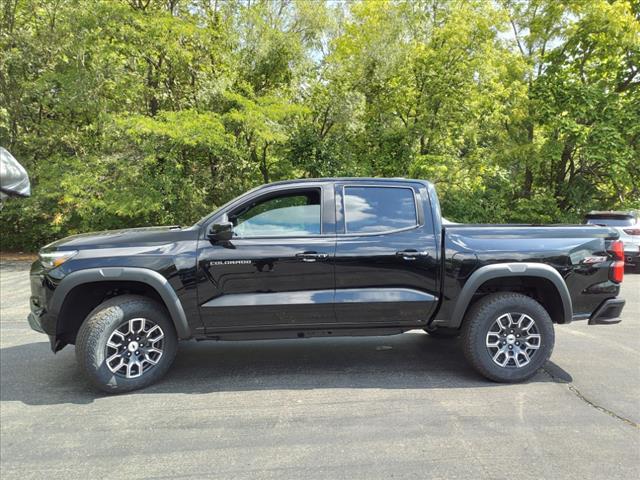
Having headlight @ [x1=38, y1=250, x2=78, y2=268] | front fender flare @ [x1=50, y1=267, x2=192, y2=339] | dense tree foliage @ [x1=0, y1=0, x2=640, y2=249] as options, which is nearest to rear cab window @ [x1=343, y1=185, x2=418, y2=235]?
front fender flare @ [x1=50, y1=267, x2=192, y2=339]

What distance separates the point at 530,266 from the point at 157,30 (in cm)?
1169

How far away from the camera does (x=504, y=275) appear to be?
400cm

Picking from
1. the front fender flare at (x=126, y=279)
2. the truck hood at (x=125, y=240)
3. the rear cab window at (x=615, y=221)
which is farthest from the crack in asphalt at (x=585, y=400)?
the rear cab window at (x=615, y=221)

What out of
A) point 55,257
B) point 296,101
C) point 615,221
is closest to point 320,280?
point 55,257

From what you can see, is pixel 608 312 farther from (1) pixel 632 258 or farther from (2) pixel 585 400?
(1) pixel 632 258

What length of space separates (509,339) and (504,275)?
60cm

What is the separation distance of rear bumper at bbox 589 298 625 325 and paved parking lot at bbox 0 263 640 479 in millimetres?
537

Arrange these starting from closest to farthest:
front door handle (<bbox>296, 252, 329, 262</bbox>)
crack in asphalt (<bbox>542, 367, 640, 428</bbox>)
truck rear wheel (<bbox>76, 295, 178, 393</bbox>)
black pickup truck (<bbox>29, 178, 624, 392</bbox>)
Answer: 1. crack in asphalt (<bbox>542, 367, 640, 428</bbox>)
2. truck rear wheel (<bbox>76, 295, 178, 393</bbox>)
3. black pickup truck (<bbox>29, 178, 624, 392</bbox>)
4. front door handle (<bbox>296, 252, 329, 262</bbox>)

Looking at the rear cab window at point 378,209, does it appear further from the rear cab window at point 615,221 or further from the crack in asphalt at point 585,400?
the rear cab window at point 615,221

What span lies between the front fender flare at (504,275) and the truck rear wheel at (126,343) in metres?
→ 2.62

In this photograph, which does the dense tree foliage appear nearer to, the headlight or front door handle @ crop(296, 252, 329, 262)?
the headlight

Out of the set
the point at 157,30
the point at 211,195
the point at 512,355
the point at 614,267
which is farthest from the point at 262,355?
the point at 157,30

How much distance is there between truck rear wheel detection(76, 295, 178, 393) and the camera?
3.73 meters

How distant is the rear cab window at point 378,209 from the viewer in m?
4.15
